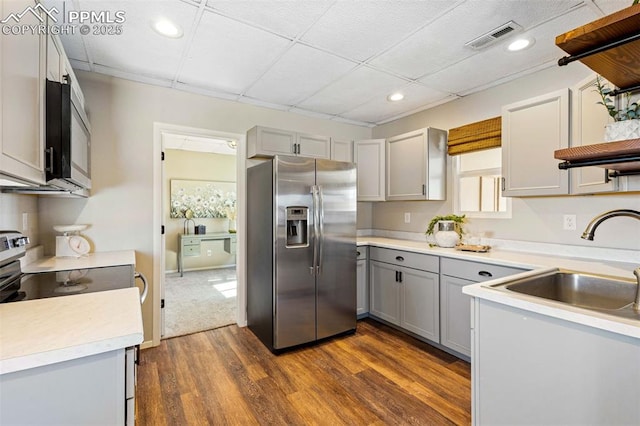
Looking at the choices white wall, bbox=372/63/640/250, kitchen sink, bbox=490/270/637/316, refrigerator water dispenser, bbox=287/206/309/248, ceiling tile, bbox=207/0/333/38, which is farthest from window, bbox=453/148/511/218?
ceiling tile, bbox=207/0/333/38

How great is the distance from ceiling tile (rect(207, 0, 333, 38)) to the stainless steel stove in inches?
65.3

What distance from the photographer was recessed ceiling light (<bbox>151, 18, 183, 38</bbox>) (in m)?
1.93

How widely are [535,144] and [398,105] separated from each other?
62.5 inches

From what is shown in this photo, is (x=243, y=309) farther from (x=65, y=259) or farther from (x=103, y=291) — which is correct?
(x=103, y=291)

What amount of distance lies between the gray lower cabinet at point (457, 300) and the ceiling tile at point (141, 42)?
264cm

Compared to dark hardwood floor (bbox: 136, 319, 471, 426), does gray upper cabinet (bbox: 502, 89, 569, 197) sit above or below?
above

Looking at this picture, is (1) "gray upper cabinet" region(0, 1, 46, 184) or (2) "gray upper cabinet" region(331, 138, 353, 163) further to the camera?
(2) "gray upper cabinet" region(331, 138, 353, 163)

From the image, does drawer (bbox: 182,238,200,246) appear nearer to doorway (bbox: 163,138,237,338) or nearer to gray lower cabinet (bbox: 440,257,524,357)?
doorway (bbox: 163,138,237,338)

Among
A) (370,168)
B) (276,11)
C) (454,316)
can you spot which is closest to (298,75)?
(276,11)

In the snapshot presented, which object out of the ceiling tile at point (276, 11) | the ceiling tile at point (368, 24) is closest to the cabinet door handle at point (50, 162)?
the ceiling tile at point (276, 11)

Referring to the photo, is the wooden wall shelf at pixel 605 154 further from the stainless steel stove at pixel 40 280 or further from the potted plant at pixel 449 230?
the stainless steel stove at pixel 40 280

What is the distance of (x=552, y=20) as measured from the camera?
75.4 inches

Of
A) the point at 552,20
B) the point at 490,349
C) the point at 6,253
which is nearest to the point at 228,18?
the point at 6,253

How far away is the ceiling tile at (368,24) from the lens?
1.78 meters
